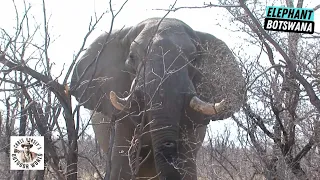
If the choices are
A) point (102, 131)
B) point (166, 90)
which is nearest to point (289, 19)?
point (166, 90)

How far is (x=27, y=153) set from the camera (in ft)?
17.8

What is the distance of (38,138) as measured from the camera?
529 cm

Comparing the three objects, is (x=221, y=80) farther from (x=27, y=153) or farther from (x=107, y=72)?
(x=27, y=153)

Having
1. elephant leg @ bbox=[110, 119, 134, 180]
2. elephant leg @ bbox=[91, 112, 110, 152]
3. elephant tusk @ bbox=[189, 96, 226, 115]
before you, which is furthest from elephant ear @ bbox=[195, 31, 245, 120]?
elephant leg @ bbox=[91, 112, 110, 152]

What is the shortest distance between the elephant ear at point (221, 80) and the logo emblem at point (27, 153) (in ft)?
6.94

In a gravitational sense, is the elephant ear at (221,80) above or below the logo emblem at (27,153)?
above

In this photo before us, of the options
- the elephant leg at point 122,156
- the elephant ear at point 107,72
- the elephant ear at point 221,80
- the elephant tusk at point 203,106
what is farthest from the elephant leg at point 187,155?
the elephant ear at point 107,72

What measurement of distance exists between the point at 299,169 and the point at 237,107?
1202 mm

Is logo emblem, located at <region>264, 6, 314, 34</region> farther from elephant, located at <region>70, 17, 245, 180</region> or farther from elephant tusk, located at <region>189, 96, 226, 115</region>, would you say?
elephant tusk, located at <region>189, 96, 226, 115</region>

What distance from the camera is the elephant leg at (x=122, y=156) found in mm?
7477

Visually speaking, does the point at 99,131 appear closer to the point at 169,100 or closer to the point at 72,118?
the point at 169,100

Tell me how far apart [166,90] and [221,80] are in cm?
67

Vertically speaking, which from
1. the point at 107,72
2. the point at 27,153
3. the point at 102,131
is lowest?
the point at 27,153

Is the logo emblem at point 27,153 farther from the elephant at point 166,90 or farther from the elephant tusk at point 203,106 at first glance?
the elephant tusk at point 203,106
